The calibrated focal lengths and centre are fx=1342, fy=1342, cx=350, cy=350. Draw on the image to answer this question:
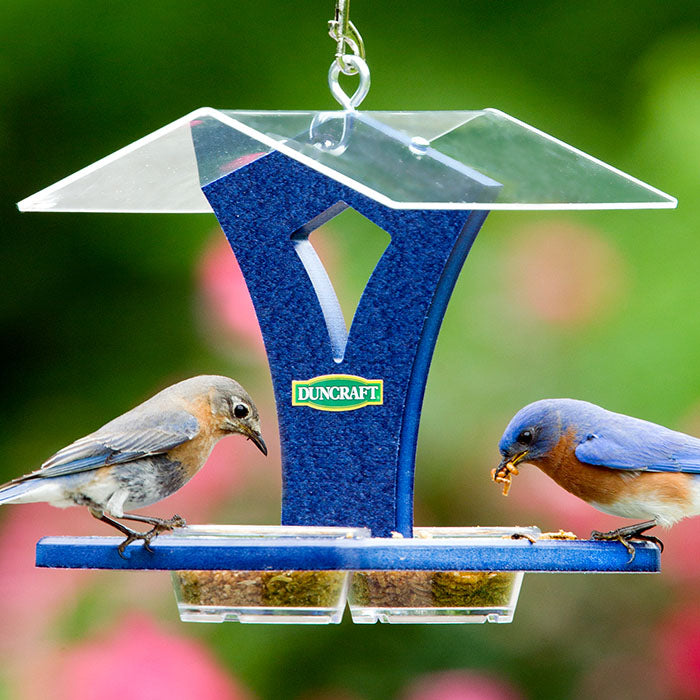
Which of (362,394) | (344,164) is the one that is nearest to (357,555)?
(362,394)

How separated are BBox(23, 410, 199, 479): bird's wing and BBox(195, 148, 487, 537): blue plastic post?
312 mm

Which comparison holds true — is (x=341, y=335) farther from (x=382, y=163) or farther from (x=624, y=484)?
(x=624, y=484)

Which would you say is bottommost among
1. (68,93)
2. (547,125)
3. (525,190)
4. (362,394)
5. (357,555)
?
(357,555)

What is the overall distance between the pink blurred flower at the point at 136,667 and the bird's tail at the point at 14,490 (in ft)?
3.55

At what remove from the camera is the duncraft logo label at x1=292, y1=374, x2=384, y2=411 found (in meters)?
3.84

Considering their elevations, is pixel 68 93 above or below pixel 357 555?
above

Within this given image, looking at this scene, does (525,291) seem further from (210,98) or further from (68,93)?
(68,93)

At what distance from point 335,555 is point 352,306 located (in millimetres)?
1729

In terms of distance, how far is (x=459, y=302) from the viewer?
5.18 meters

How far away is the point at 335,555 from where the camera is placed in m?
3.27

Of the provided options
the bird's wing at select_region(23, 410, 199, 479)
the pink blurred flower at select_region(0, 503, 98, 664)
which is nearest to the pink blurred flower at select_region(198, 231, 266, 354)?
the pink blurred flower at select_region(0, 503, 98, 664)

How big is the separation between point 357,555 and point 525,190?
988 mm

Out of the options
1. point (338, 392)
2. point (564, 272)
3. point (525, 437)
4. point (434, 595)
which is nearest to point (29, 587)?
point (338, 392)

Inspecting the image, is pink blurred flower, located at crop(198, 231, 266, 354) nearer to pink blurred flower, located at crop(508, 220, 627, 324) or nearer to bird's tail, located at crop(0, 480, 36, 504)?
pink blurred flower, located at crop(508, 220, 627, 324)
